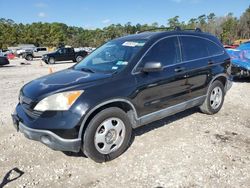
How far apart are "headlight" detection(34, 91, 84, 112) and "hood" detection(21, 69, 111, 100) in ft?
0.28

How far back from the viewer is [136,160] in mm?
4262

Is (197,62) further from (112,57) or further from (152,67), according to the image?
(112,57)

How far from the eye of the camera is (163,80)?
480 cm

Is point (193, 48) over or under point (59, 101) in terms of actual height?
over

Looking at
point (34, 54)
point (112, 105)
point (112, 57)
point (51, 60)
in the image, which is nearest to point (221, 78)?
point (112, 57)

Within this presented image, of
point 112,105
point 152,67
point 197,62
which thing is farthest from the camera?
point 197,62

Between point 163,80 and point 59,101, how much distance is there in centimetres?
184

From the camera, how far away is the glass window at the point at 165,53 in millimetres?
4749

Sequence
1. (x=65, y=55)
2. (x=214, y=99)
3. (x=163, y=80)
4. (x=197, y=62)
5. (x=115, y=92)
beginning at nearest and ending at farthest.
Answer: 1. (x=115, y=92)
2. (x=163, y=80)
3. (x=197, y=62)
4. (x=214, y=99)
5. (x=65, y=55)

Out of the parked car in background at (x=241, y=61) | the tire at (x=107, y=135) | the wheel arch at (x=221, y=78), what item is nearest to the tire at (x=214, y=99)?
the wheel arch at (x=221, y=78)

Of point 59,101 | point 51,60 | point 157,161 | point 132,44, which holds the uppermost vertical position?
point 132,44

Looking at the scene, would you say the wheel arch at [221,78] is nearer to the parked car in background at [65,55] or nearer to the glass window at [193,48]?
the glass window at [193,48]

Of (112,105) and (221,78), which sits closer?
(112,105)

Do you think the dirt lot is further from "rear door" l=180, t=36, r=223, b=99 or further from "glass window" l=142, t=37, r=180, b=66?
"glass window" l=142, t=37, r=180, b=66
